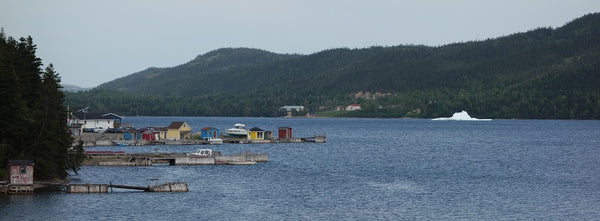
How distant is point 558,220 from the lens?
61.9m

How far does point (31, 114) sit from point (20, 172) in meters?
6.14

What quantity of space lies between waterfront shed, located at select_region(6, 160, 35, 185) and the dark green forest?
6.57ft

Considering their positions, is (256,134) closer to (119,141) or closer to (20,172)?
(119,141)

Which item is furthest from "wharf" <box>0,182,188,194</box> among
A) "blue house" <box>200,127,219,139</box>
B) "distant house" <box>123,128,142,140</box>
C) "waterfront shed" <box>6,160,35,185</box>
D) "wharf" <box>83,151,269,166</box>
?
"blue house" <box>200,127,219,139</box>

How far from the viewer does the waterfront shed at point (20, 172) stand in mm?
66250

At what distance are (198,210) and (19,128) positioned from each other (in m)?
17.8

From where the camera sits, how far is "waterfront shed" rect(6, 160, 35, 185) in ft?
217

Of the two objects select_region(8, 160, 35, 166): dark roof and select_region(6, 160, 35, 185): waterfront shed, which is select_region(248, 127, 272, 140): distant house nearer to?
select_region(6, 160, 35, 185): waterfront shed

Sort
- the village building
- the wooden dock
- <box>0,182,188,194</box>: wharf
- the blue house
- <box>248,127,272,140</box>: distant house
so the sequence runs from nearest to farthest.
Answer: the village building < <box>0,182,188,194</box>: wharf < the wooden dock < the blue house < <box>248,127,272,140</box>: distant house

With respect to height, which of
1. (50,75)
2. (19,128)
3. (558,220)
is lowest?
(558,220)

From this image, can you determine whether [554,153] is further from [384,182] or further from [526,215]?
[526,215]

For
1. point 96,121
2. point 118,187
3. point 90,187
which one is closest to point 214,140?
point 96,121

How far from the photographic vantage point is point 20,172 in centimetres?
6719

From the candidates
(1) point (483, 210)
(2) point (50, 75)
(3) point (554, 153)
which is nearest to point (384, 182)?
(1) point (483, 210)
